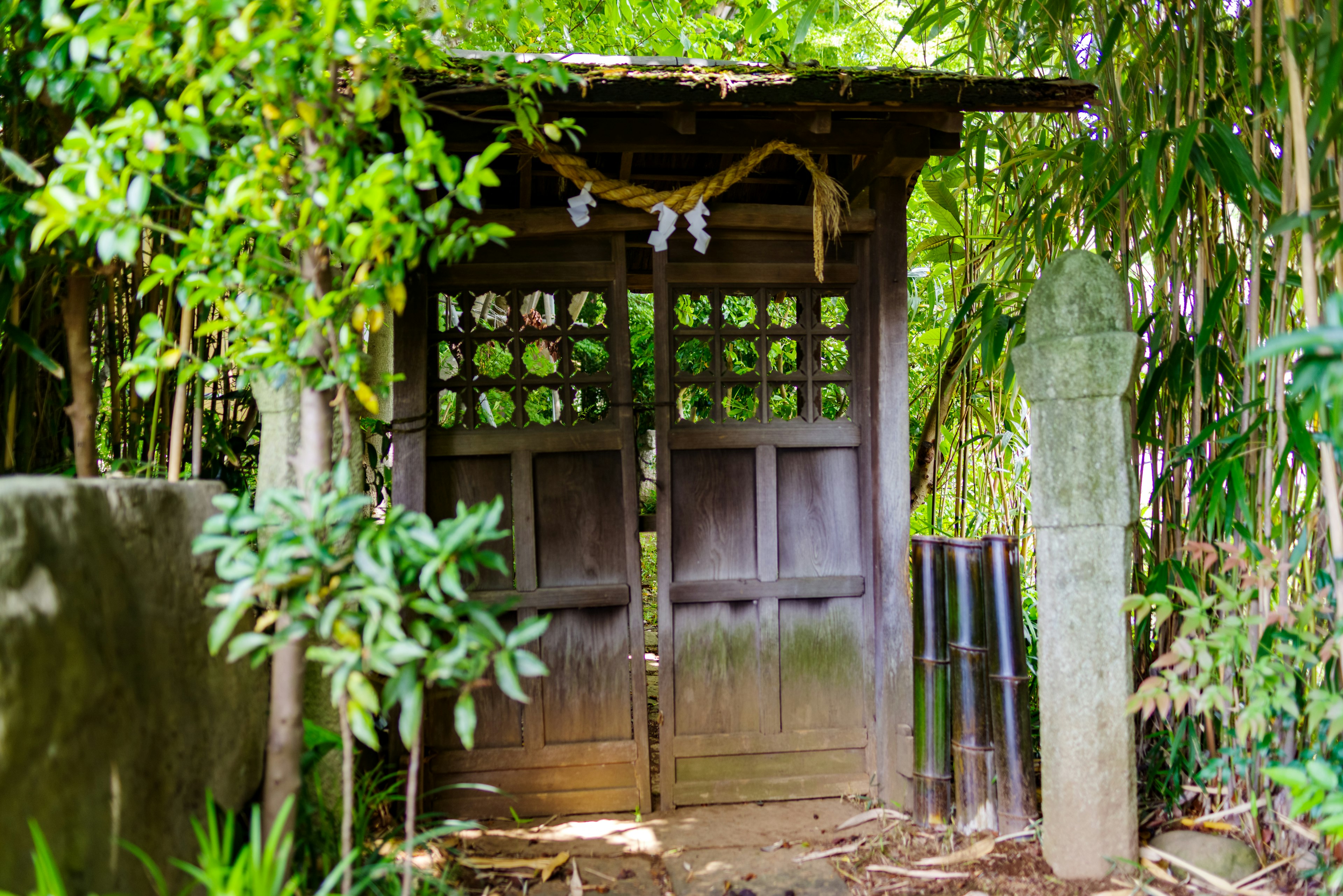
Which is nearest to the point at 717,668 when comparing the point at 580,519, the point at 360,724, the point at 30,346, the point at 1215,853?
the point at 580,519

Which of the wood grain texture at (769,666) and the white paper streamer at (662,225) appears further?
the wood grain texture at (769,666)

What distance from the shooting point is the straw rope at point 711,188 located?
3.32 metres

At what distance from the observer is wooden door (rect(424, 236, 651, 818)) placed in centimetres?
347

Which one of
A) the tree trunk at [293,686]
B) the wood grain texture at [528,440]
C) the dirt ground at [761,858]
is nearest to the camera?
the tree trunk at [293,686]

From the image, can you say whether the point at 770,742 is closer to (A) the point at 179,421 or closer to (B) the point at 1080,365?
(B) the point at 1080,365

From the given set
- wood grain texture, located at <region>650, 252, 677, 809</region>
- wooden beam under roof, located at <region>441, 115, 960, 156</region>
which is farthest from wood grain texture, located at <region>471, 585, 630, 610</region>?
wooden beam under roof, located at <region>441, 115, 960, 156</region>

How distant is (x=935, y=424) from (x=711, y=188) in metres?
1.93

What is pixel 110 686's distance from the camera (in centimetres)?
168

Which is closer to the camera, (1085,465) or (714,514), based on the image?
(1085,465)

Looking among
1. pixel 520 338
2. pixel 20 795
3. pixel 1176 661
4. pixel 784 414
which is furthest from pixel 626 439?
pixel 784 414

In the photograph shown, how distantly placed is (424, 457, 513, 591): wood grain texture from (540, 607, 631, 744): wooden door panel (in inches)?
12.4

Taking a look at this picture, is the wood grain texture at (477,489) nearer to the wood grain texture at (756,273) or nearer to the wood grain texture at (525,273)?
the wood grain texture at (525,273)

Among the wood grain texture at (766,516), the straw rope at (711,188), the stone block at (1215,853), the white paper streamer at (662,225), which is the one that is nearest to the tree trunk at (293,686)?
the straw rope at (711,188)

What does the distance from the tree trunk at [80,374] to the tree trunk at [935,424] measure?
10.9ft
